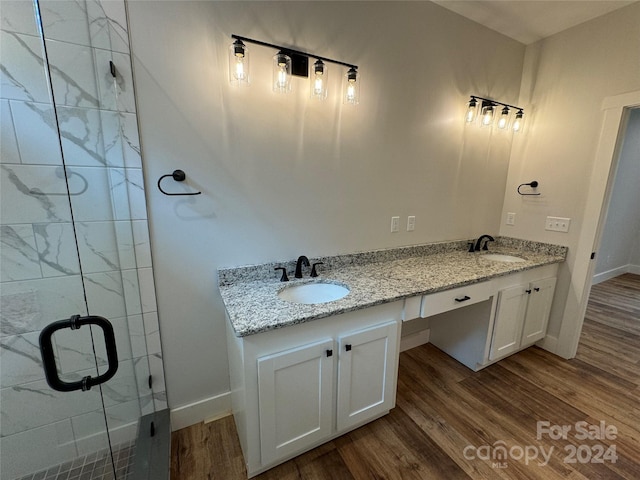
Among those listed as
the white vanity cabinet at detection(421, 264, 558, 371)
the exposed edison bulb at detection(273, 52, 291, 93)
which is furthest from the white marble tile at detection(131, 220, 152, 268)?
the white vanity cabinet at detection(421, 264, 558, 371)

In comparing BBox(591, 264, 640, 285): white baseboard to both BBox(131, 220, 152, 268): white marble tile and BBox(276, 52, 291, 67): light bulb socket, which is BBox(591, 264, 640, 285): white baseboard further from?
BBox(131, 220, 152, 268): white marble tile

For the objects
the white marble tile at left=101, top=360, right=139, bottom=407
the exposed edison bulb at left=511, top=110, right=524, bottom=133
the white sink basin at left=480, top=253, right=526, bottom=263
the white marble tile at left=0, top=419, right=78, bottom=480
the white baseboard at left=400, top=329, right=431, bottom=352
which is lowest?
the white baseboard at left=400, top=329, right=431, bottom=352

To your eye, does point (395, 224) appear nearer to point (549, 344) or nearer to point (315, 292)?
point (315, 292)

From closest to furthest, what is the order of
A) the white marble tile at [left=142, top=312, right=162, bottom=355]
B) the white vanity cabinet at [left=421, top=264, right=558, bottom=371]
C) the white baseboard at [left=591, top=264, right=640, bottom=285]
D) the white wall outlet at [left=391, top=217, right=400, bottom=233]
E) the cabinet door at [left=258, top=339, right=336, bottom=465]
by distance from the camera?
the cabinet door at [left=258, top=339, right=336, bottom=465] < the white marble tile at [left=142, top=312, right=162, bottom=355] < the white vanity cabinet at [left=421, top=264, right=558, bottom=371] < the white wall outlet at [left=391, top=217, right=400, bottom=233] < the white baseboard at [left=591, top=264, right=640, bottom=285]

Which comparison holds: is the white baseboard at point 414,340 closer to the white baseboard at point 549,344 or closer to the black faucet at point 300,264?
the white baseboard at point 549,344

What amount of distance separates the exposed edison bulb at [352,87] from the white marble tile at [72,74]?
4.14 feet

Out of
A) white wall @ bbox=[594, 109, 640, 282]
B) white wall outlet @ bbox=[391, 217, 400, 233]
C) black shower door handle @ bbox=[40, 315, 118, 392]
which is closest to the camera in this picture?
black shower door handle @ bbox=[40, 315, 118, 392]

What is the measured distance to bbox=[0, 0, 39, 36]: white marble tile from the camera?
1001 millimetres

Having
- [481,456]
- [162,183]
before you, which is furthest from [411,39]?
[481,456]

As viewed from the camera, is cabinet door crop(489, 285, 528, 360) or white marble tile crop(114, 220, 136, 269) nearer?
white marble tile crop(114, 220, 136, 269)

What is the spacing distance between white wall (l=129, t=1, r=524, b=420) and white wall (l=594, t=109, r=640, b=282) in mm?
3026

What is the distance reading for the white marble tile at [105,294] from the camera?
1214mm

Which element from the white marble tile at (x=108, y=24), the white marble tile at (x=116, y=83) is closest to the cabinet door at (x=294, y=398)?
the white marble tile at (x=116, y=83)

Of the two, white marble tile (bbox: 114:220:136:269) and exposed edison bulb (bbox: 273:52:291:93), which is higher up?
exposed edison bulb (bbox: 273:52:291:93)
